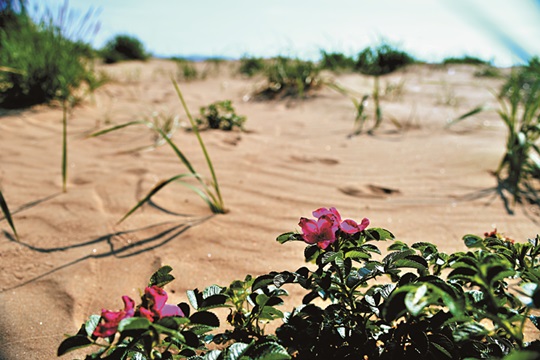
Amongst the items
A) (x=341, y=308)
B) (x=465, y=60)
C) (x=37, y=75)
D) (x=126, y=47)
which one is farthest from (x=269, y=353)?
(x=126, y=47)

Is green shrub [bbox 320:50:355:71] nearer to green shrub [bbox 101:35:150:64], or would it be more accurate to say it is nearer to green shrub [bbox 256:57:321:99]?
green shrub [bbox 256:57:321:99]

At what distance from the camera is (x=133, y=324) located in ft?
2.37

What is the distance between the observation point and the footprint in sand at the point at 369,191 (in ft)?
8.76

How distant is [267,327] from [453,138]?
2.84m

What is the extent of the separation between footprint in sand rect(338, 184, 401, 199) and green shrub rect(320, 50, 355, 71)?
4.32 metres

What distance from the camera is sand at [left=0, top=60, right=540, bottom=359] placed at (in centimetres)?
175

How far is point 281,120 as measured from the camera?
4.41 m

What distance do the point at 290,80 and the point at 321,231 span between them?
471cm

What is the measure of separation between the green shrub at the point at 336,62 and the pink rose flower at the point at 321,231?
607cm

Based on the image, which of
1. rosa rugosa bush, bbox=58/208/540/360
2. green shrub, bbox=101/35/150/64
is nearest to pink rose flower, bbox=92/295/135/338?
rosa rugosa bush, bbox=58/208/540/360

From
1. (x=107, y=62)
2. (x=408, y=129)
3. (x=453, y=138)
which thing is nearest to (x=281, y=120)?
(x=408, y=129)

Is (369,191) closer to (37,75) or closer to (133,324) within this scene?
(133,324)

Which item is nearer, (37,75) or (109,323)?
(109,323)

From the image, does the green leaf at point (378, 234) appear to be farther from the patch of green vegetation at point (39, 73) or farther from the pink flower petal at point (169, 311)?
the patch of green vegetation at point (39, 73)
